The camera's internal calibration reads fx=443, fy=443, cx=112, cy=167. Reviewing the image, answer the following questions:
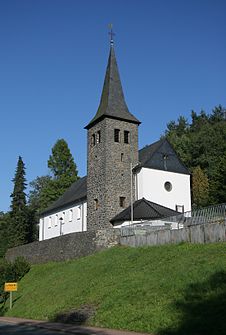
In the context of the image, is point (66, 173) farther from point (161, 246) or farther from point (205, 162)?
point (161, 246)

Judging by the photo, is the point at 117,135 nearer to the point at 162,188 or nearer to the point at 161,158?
the point at 161,158

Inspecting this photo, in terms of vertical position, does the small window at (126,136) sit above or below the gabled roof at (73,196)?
above

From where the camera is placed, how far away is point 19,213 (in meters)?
59.8

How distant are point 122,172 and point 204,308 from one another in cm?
2692

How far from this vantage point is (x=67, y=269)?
2875 cm

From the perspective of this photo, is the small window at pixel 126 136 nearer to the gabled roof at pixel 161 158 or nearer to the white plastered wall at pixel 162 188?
the gabled roof at pixel 161 158

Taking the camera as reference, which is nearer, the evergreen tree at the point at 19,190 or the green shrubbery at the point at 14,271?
the green shrubbery at the point at 14,271

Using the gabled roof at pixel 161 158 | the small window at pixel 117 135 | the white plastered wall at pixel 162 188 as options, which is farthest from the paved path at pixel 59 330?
the small window at pixel 117 135

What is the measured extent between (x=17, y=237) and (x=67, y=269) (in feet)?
97.5

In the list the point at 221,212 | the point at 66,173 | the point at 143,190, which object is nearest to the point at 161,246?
the point at 221,212

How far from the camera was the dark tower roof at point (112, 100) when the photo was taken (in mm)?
40875

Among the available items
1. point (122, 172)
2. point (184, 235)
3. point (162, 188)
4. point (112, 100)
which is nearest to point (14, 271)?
point (122, 172)

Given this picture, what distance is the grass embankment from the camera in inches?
503

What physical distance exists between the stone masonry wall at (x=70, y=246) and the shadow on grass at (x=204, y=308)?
15980 millimetres
